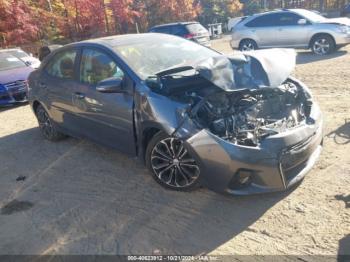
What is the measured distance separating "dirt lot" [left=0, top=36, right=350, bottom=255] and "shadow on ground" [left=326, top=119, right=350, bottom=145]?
1 cm

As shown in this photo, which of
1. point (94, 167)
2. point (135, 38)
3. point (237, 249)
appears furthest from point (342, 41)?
point (237, 249)

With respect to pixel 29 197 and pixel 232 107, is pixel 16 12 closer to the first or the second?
pixel 29 197

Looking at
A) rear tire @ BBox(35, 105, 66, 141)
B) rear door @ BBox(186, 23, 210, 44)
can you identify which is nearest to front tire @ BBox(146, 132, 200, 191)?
rear tire @ BBox(35, 105, 66, 141)

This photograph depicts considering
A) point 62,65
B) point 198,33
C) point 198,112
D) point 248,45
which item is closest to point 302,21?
point 248,45

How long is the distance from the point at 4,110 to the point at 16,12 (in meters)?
10.4

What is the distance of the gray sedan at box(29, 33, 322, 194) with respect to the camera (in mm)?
3748

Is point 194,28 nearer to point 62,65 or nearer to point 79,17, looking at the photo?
point 79,17

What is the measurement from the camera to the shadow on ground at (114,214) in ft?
11.6

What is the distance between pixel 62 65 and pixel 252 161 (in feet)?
11.5

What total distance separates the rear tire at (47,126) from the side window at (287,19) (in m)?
9.38

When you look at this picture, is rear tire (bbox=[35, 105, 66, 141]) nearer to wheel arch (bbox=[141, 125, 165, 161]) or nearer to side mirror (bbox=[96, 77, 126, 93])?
side mirror (bbox=[96, 77, 126, 93])

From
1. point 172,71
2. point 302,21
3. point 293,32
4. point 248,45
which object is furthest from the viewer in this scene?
point 248,45

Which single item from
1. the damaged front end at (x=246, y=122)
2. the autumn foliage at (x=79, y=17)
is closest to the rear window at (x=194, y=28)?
the autumn foliage at (x=79, y=17)

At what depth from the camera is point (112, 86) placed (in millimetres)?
4500
